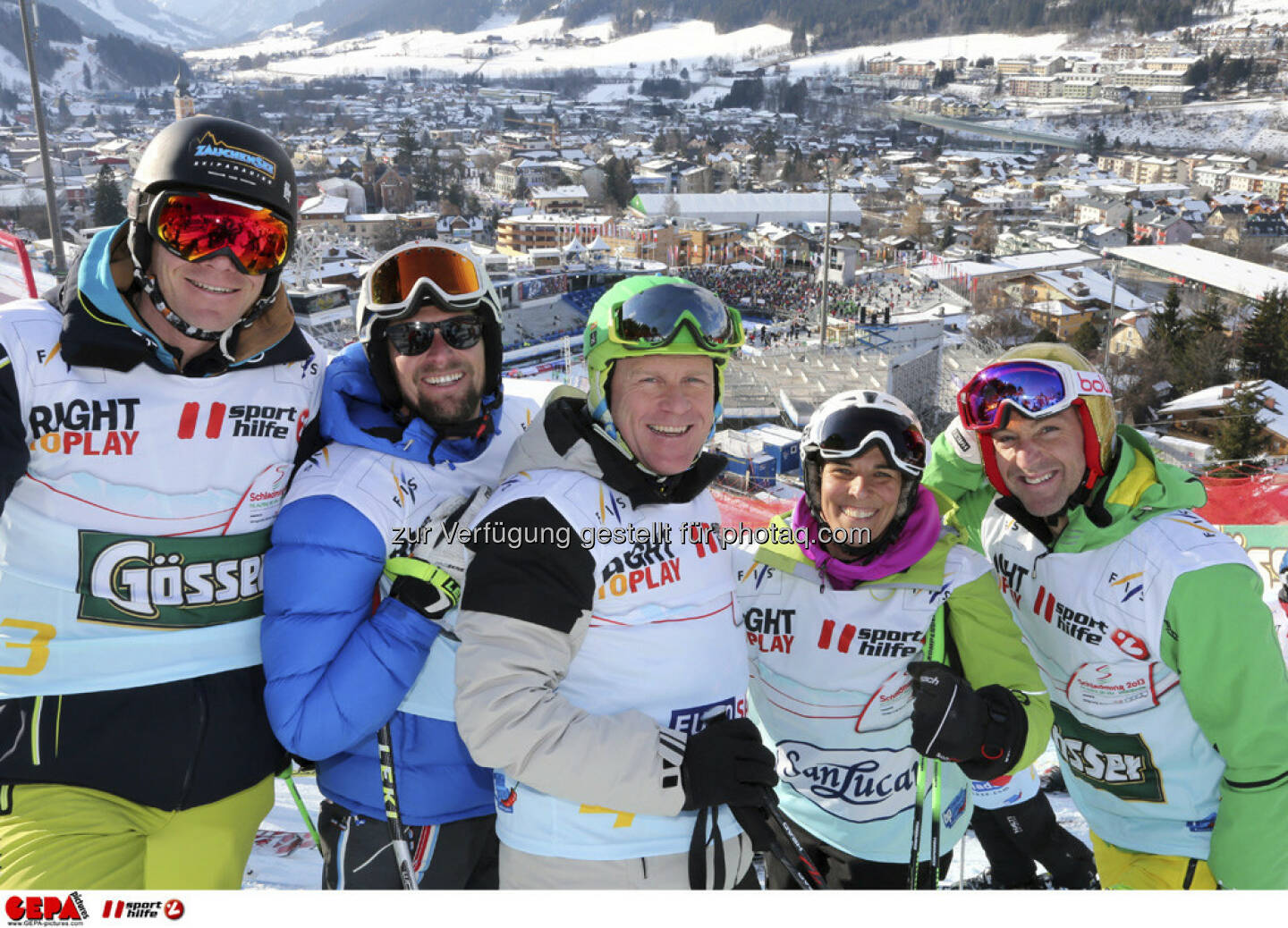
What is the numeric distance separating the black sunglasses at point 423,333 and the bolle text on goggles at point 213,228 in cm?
31

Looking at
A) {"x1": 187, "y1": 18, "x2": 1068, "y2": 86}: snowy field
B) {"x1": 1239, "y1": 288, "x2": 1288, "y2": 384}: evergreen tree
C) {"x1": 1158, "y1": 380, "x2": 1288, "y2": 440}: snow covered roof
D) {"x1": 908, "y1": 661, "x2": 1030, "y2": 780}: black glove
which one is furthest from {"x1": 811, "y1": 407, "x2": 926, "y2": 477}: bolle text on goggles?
{"x1": 187, "y1": 18, "x2": 1068, "y2": 86}: snowy field

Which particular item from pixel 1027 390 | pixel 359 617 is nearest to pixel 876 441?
pixel 1027 390

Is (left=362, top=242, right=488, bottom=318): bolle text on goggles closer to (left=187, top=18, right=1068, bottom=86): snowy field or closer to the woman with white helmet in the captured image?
the woman with white helmet

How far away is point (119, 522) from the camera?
179cm

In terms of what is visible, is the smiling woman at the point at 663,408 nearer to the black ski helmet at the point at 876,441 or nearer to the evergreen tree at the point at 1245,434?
the black ski helmet at the point at 876,441

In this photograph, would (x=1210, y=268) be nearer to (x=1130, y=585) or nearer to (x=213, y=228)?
(x=1130, y=585)

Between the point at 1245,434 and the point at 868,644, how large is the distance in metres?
18.6

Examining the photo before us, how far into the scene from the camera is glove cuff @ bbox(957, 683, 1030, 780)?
178cm

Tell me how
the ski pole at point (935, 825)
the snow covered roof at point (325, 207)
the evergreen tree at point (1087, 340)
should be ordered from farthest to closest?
the snow covered roof at point (325, 207)
the evergreen tree at point (1087, 340)
the ski pole at point (935, 825)

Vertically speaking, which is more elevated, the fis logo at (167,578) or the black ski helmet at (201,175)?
the black ski helmet at (201,175)

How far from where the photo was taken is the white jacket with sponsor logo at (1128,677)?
200 cm
